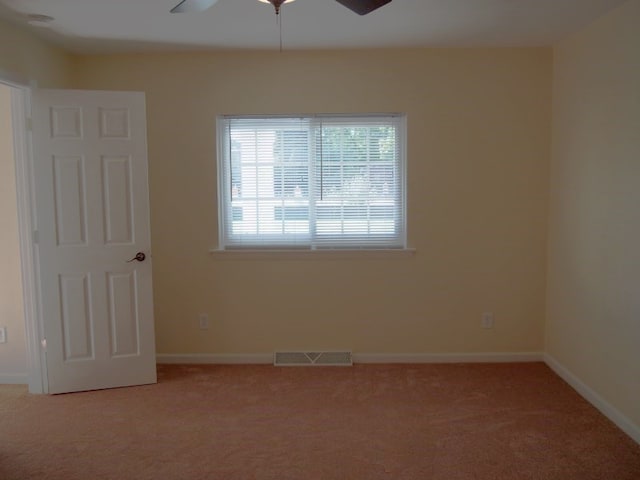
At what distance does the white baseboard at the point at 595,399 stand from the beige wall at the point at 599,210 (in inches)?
1.3

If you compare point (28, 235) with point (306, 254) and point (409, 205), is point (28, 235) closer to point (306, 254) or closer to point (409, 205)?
point (306, 254)

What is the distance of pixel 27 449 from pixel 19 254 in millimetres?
1452

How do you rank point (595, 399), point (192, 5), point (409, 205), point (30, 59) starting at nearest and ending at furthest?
point (192, 5) < point (595, 399) < point (30, 59) < point (409, 205)

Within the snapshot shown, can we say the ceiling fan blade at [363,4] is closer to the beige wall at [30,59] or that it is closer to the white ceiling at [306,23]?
the white ceiling at [306,23]

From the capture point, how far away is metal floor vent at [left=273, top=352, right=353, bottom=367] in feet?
12.1

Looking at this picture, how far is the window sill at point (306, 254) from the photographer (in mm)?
3666

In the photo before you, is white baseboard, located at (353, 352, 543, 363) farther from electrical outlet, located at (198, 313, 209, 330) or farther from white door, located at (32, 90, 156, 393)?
white door, located at (32, 90, 156, 393)

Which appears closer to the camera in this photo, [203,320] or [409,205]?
[409,205]

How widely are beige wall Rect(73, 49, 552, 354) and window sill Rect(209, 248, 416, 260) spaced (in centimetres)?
4

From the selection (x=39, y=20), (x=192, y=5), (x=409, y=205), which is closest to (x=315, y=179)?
(x=409, y=205)

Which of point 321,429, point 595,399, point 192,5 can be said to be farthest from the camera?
point 595,399

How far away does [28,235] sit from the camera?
3.17m

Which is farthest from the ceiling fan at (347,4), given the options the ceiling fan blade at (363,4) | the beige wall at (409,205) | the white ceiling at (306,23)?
the beige wall at (409,205)

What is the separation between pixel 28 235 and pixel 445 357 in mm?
3287
